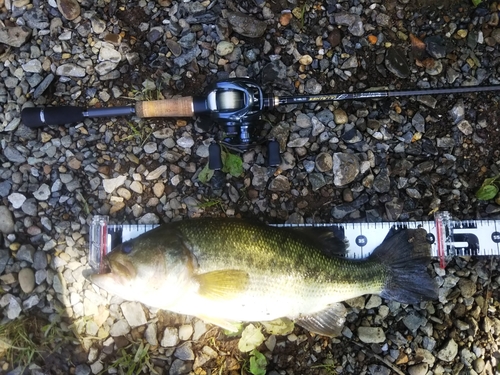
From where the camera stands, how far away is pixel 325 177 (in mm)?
3664

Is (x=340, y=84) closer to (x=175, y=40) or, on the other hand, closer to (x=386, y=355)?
(x=175, y=40)

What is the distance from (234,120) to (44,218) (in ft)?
5.52

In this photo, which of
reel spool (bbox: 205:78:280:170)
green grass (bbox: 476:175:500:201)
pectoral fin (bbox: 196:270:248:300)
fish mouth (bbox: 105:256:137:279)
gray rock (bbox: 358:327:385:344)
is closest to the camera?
fish mouth (bbox: 105:256:137:279)

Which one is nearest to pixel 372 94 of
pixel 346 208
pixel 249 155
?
pixel 346 208

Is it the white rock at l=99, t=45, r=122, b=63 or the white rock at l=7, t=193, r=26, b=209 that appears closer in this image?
the white rock at l=7, t=193, r=26, b=209

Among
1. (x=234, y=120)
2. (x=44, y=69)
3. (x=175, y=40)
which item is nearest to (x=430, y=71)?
(x=234, y=120)

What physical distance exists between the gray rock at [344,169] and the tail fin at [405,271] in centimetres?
57

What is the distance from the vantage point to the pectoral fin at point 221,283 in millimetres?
2947

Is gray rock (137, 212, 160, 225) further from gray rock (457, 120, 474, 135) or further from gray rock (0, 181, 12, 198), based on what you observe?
gray rock (457, 120, 474, 135)

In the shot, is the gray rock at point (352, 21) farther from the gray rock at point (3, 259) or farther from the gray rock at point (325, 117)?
the gray rock at point (3, 259)

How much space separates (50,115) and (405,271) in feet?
9.57

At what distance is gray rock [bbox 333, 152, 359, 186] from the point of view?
3.62 metres

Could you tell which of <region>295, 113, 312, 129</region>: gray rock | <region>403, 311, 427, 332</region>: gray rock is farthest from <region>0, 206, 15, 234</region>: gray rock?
<region>403, 311, 427, 332</region>: gray rock

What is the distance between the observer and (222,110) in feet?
10.8
